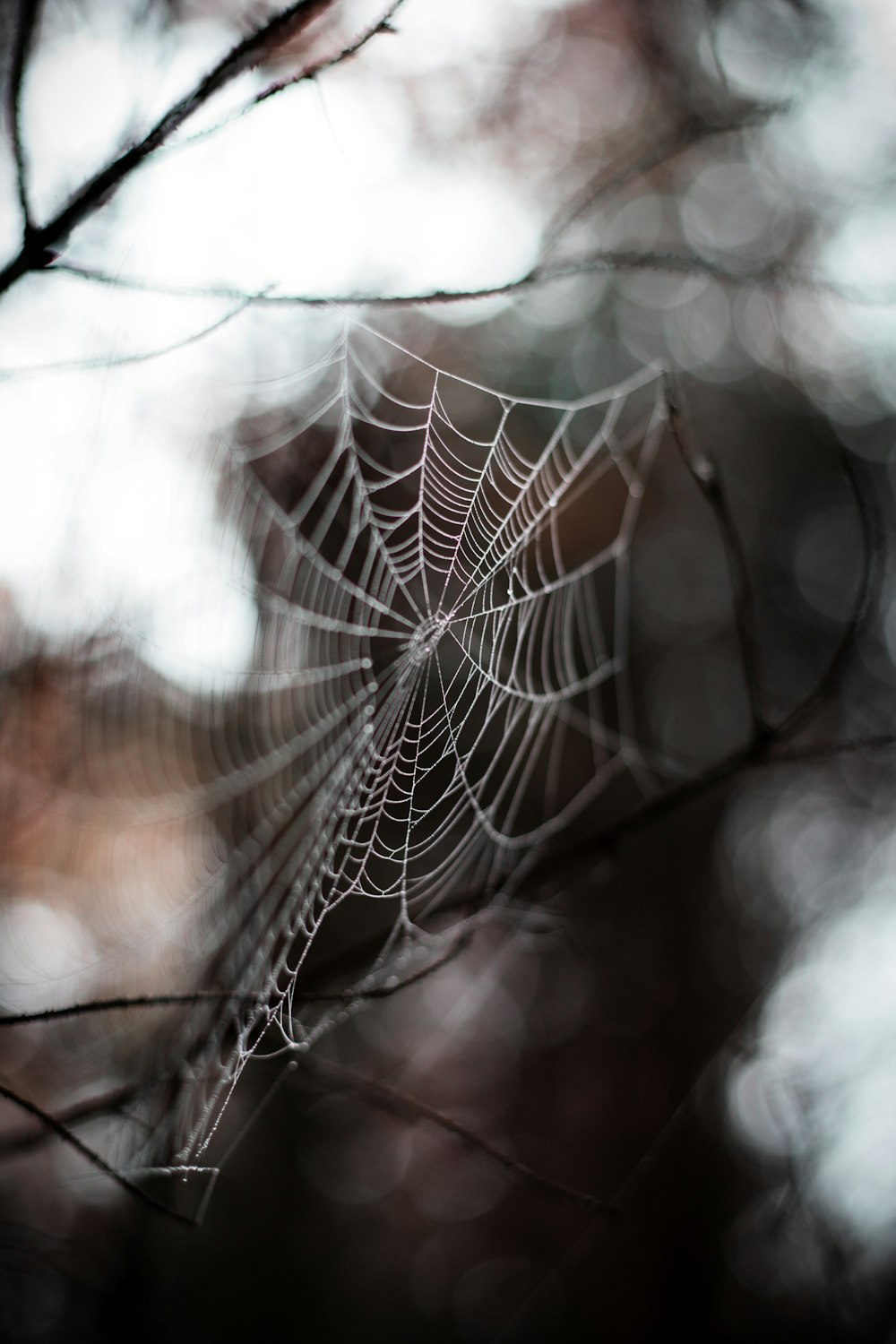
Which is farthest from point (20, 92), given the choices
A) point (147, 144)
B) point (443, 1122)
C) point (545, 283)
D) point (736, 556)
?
point (443, 1122)

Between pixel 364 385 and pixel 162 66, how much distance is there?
2.22m

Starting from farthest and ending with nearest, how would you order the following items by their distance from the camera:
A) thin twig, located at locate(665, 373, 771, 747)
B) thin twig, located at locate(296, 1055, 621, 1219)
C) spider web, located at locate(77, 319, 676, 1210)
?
spider web, located at locate(77, 319, 676, 1210) < thin twig, located at locate(665, 373, 771, 747) < thin twig, located at locate(296, 1055, 621, 1219)

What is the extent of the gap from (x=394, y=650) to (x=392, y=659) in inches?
1.1

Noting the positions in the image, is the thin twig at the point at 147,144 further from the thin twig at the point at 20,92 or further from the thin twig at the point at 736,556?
the thin twig at the point at 736,556

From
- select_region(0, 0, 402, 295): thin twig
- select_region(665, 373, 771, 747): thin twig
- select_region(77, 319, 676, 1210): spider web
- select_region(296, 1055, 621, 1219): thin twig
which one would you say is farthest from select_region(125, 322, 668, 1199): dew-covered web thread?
select_region(0, 0, 402, 295): thin twig

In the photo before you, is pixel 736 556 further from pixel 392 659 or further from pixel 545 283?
pixel 392 659

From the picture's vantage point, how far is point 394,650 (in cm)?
254

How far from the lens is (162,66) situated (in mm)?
896

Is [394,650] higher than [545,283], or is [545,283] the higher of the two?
[545,283]

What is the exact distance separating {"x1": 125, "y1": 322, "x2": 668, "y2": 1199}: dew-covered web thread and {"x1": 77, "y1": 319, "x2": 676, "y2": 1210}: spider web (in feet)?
0.04

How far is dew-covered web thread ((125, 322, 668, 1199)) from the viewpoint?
186 centimetres

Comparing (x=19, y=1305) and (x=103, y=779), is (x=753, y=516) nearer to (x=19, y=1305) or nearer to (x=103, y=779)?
(x=103, y=779)

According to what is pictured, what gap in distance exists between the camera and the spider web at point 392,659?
5.94 feet

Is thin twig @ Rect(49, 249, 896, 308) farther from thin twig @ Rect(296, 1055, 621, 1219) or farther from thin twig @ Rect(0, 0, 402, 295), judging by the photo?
thin twig @ Rect(296, 1055, 621, 1219)
